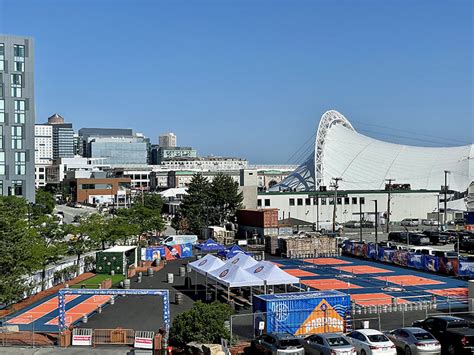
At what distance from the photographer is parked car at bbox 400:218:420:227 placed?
89.4 meters

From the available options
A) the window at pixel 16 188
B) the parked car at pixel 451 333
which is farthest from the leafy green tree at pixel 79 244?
the parked car at pixel 451 333

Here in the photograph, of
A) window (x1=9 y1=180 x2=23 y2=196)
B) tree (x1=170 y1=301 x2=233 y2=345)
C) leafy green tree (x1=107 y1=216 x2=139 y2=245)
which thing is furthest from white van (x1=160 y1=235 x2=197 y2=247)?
tree (x1=170 y1=301 x2=233 y2=345)

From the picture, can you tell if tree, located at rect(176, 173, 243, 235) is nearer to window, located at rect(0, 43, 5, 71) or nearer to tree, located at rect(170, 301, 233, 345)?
window, located at rect(0, 43, 5, 71)

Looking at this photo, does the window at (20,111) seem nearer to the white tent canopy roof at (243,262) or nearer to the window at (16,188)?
the window at (16,188)

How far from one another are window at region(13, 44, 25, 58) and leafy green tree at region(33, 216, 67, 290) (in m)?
30.6

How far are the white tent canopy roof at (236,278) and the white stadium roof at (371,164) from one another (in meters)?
74.2

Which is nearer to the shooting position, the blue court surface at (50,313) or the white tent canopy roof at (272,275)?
the blue court surface at (50,313)

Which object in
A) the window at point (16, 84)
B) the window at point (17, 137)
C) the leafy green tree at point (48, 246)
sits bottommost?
the leafy green tree at point (48, 246)

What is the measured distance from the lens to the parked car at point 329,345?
64.2ft

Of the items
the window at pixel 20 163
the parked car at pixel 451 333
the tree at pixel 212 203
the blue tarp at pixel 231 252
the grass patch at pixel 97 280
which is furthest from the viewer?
the tree at pixel 212 203

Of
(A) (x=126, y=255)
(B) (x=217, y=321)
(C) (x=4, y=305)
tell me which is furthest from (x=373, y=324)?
(A) (x=126, y=255)

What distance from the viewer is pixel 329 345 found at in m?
19.9

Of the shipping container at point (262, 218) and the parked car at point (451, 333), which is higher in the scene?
the shipping container at point (262, 218)

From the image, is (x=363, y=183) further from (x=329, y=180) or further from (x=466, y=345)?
(x=466, y=345)
